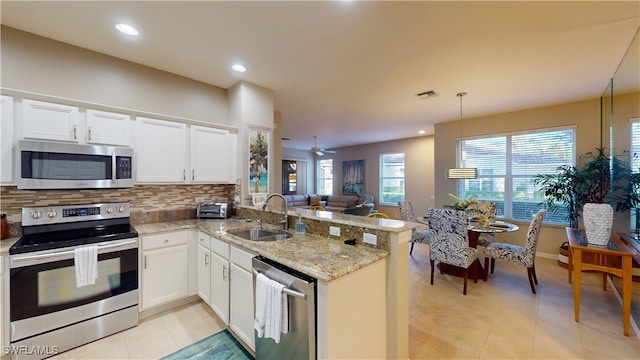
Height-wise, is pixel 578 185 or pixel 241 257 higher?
pixel 578 185

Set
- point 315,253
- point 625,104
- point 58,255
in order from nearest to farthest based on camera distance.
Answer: point 315,253, point 58,255, point 625,104

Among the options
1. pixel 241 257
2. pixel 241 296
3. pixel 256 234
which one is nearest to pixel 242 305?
pixel 241 296

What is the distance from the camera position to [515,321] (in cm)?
250

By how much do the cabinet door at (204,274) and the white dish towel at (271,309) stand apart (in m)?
1.14

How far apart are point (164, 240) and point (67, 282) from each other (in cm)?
73

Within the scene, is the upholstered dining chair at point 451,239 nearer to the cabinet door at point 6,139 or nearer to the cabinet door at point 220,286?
the cabinet door at point 220,286

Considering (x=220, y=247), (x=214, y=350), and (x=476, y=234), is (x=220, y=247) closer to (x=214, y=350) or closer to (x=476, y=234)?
(x=214, y=350)

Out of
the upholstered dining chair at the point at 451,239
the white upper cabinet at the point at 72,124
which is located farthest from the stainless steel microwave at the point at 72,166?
the upholstered dining chair at the point at 451,239

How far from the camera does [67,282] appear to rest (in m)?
2.06

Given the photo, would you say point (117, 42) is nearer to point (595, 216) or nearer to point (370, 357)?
point (370, 357)

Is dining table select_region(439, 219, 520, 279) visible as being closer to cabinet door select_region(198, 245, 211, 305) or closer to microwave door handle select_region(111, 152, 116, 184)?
cabinet door select_region(198, 245, 211, 305)

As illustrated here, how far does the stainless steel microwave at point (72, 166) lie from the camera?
2053mm

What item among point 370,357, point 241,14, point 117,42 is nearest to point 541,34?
point 241,14

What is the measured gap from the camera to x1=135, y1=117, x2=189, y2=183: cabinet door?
269 cm
